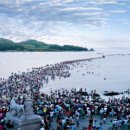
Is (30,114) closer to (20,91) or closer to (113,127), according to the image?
(113,127)

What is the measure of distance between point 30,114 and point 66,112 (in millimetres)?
7411

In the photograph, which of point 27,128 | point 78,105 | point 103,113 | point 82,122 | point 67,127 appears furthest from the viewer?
point 78,105

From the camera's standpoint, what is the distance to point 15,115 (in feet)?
60.3

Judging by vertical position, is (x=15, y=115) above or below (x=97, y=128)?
above

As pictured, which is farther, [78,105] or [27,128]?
[78,105]

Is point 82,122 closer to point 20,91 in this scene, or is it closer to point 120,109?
point 120,109

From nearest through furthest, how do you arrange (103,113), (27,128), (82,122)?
(27,128), (82,122), (103,113)

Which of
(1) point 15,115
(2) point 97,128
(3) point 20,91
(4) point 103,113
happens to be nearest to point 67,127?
(2) point 97,128

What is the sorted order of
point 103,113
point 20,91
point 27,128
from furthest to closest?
1. point 20,91
2. point 103,113
3. point 27,128

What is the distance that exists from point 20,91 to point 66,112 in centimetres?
2151

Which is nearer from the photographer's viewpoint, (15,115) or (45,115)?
(15,115)

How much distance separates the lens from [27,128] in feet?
58.5

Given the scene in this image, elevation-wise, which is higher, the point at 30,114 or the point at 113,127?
the point at 30,114

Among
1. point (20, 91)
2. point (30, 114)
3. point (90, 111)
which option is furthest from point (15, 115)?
point (20, 91)
